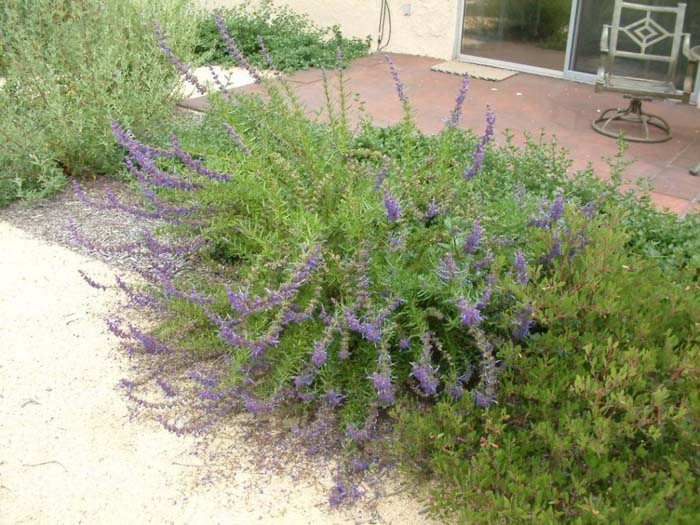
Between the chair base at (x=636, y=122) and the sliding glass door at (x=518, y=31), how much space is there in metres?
1.73

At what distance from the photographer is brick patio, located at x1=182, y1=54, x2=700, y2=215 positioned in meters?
5.26

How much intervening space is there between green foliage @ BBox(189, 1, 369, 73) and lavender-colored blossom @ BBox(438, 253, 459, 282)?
5824mm

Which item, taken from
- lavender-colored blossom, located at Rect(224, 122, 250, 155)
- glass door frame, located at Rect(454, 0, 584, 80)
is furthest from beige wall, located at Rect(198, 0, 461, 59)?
lavender-colored blossom, located at Rect(224, 122, 250, 155)

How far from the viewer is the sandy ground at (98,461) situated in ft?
8.12

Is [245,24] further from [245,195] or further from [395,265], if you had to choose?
[395,265]

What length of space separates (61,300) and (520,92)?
5.03 meters

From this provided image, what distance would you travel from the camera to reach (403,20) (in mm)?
8602

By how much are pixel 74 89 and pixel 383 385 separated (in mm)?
4006

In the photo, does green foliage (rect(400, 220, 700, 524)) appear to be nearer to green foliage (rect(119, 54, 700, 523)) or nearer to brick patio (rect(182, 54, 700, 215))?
green foliage (rect(119, 54, 700, 523))

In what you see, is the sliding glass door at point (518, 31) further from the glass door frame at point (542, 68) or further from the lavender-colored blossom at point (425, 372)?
the lavender-colored blossom at point (425, 372)

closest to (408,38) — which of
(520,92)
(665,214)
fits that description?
(520,92)

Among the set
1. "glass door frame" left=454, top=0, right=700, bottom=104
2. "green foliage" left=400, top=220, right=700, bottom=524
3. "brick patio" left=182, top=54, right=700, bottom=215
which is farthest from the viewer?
"glass door frame" left=454, top=0, right=700, bottom=104

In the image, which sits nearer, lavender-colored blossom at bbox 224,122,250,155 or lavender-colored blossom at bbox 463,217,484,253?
lavender-colored blossom at bbox 463,217,484,253

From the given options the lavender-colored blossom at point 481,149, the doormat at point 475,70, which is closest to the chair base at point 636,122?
the doormat at point 475,70
